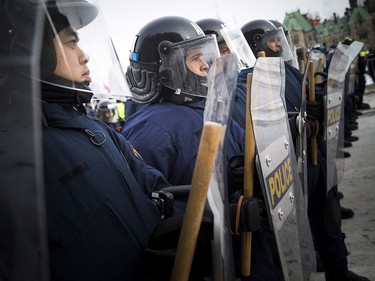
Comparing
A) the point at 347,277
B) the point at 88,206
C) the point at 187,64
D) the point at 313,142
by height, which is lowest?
the point at 347,277

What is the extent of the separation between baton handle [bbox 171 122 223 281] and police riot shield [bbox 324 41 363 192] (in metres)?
1.86

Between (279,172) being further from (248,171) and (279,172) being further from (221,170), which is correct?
(221,170)

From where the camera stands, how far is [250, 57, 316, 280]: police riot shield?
134 cm

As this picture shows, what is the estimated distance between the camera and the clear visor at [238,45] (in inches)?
124

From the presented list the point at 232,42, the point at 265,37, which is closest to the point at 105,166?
the point at 232,42

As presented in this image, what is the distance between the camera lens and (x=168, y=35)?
2281mm

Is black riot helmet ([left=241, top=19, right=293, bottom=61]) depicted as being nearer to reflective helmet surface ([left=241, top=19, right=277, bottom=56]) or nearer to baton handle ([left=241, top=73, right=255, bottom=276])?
reflective helmet surface ([left=241, top=19, right=277, bottom=56])

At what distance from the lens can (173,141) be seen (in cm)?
193

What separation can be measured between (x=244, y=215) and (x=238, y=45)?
2.17 meters

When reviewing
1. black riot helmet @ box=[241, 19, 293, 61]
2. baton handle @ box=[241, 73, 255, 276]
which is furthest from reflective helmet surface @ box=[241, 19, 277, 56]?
baton handle @ box=[241, 73, 255, 276]

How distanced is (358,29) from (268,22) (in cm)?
6629

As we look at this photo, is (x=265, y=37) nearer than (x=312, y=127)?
No

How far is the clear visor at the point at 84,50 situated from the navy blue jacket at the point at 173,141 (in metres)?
0.36

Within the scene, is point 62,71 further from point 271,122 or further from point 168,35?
point 168,35
